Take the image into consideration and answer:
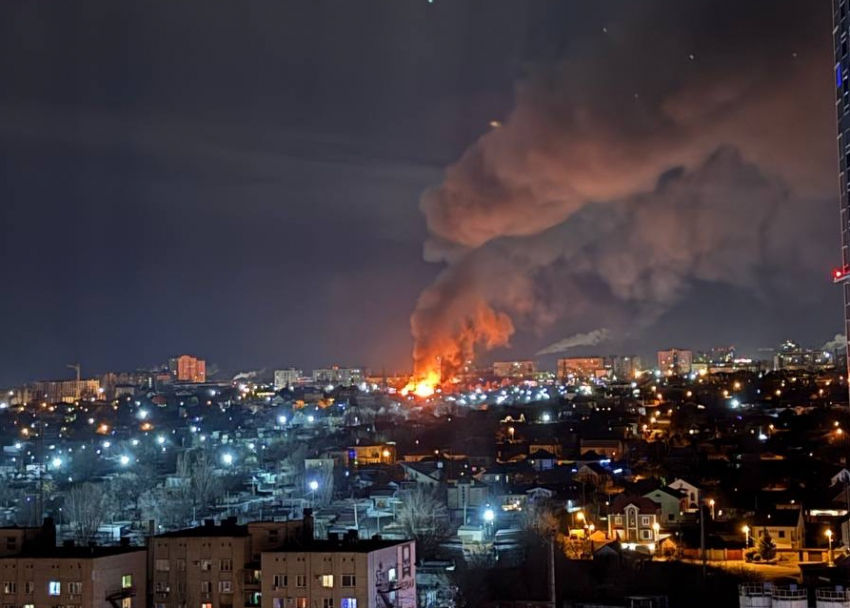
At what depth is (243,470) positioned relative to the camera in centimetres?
2188

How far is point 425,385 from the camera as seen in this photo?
4003 cm

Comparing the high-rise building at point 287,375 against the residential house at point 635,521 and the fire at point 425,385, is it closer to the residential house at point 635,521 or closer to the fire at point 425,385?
the fire at point 425,385

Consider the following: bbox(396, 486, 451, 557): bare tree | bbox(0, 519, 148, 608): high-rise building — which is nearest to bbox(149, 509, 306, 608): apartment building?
bbox(0, 519, 148, 608): high-rise building

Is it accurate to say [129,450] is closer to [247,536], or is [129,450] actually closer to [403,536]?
[403,536]

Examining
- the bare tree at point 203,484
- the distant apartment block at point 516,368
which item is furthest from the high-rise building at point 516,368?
the bare tree at point 203,484

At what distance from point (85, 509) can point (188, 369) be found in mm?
60920

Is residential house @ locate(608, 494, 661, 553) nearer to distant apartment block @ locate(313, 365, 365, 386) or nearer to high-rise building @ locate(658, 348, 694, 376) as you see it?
high-rise building @ locate(658, 348, 694, 376)

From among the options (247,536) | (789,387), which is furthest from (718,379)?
(247,536)

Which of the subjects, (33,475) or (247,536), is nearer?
(247,536)

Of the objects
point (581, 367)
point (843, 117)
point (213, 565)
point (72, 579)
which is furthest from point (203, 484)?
point (581, 367)

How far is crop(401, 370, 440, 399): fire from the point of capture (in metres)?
39.5

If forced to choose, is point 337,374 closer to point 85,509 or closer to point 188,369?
point 188,369

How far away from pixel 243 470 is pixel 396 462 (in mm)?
3472

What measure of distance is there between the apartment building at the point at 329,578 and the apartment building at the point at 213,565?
0.37 metres
